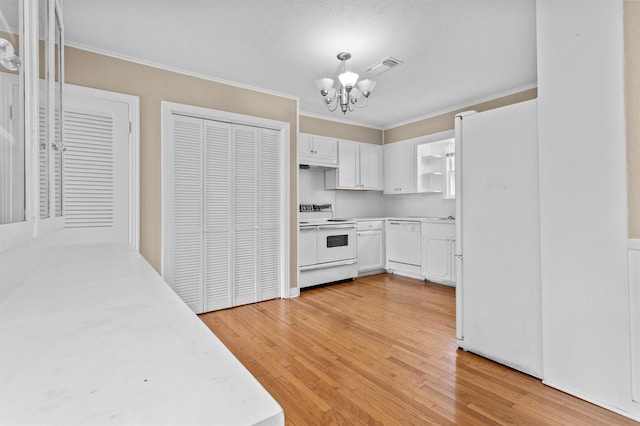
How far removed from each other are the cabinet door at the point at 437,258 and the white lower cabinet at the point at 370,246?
2.65 feet

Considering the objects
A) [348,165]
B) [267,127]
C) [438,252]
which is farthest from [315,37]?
[438,252]

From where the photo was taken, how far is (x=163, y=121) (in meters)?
3.09

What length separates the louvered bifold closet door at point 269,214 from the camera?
374cm

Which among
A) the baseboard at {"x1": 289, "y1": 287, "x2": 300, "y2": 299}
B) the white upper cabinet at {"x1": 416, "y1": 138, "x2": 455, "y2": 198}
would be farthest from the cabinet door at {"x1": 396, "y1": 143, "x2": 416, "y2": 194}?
the baseboard at {"x1": 289, "y1": 287, "x2": 300, "y2": 299}

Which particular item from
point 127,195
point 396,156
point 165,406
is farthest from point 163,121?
point 396,156

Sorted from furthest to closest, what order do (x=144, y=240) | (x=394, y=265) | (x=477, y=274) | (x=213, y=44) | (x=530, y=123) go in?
1. (x=394, y=265)
2. (x=144, y=240)
3. (x=213, y=44)
4. (x=477, y=274)
5. (x=530, y=123)

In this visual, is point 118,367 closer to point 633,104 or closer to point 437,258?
point 633,104

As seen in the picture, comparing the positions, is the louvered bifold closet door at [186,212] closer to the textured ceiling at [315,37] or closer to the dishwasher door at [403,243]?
the textured ceiling at [315,37]

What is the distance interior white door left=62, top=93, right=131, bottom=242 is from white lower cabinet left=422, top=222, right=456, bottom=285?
3703mm

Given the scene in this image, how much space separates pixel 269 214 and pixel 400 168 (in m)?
2.56

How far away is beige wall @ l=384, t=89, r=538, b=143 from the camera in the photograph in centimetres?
385

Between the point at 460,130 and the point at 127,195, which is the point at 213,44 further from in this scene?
the point at 460,130

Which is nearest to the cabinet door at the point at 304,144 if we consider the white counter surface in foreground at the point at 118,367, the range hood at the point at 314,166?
the range hood at the point at 314,166

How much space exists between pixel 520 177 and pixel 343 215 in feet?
11.5
